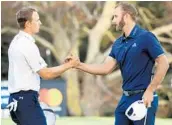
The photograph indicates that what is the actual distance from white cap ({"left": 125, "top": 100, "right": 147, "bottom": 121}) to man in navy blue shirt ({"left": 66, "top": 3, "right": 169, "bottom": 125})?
47 mm

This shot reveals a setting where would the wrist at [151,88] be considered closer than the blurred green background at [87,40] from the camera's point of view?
Yes

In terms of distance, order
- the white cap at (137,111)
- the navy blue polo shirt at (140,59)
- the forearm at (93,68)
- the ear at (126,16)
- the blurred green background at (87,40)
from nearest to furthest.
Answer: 1. the white cap at (137,111)
2. the navy blue polo shirt at (140,59)
3. the ear at (126,16)
4. the forearm at (93,68)
5. the blurred green background at (87,40)

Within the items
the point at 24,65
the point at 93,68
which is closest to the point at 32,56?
the point at 24,65

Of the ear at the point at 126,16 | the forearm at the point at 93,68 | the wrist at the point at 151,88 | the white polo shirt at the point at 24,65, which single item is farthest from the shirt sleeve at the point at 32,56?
the wrist at the point at 151,88

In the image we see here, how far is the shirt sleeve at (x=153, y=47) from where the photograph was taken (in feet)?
16.9

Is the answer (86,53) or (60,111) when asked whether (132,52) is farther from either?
(86,53)

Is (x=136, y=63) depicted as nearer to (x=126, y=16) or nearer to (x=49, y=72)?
(x=126, y=16)

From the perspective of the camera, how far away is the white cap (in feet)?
16.6

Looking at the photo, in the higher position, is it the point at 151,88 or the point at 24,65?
the point at 24,65

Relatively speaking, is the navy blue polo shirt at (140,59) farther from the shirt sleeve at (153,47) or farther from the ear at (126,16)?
the ear at (126,16)

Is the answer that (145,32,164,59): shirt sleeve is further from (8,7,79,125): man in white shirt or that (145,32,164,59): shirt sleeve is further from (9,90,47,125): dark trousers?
(9,90,47,125): dark trousers

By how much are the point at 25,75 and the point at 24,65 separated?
0.09 m

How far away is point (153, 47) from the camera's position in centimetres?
517

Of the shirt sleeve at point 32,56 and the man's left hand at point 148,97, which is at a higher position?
the shirt sleeve at point 32,56
